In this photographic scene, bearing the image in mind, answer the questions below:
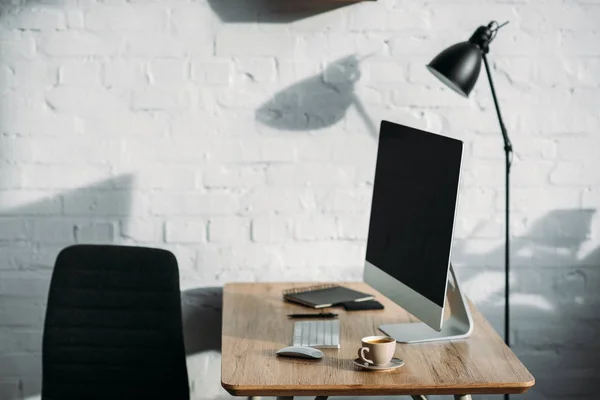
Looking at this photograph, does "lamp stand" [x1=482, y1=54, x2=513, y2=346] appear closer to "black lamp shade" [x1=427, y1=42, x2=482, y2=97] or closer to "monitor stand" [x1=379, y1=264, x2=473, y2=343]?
"black lamp shade" [x1=427, y1=42, x2=482, y2=97]

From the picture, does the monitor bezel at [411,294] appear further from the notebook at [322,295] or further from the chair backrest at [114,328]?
the chair backrest at [114,328]

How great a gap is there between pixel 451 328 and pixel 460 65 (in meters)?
0.74

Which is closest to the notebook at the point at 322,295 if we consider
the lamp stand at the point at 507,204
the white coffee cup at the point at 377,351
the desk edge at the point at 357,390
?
the lamp stand at the point at 507,204

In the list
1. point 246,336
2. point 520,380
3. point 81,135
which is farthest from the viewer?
point 81,135

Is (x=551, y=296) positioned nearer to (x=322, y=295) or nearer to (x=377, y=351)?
(x=322, y=295)

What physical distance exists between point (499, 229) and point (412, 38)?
674 millimetres

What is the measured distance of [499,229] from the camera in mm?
2975

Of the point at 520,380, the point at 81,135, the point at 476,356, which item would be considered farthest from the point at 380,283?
the point at 81,135

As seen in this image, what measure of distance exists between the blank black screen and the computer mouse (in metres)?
0.29

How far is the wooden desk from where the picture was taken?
1.97 meters

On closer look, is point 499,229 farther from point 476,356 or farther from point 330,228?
point 476,356

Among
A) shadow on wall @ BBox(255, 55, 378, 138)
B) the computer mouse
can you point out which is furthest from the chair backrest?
shadow on wall @ BBox(255, 55, 378, 138)

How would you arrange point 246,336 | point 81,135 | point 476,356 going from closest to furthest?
point 476,356 < point 246,336 < point 81,135

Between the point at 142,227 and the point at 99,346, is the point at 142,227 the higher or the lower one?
the higher one
